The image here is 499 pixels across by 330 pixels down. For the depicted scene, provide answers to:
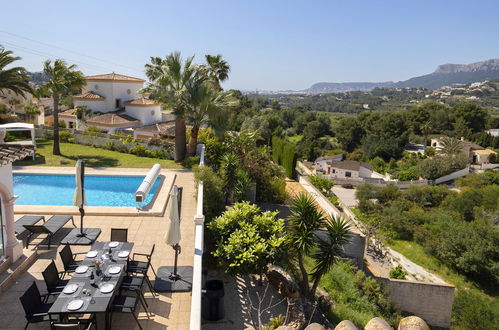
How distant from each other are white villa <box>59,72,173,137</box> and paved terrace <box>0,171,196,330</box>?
62.3ft

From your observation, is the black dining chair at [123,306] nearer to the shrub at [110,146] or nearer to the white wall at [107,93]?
the shrub at [110,146]

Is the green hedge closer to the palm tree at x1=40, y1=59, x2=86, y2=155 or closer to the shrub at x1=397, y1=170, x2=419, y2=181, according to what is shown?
the palm tree at x1=40, y1=59, x2=86, y2=155

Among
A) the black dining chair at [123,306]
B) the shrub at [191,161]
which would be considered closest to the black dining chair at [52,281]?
the black dining chair at [123,306]

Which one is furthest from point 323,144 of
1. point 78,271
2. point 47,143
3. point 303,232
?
point 78,271

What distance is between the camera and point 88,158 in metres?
21.7

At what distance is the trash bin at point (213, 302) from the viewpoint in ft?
31.9

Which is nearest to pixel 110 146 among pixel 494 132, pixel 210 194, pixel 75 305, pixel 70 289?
pixel 210 194

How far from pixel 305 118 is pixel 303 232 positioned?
91006mm

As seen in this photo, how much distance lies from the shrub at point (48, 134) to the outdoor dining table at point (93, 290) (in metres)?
22.3

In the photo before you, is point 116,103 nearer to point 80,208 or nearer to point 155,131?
point 155,131

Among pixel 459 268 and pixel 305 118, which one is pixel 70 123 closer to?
pixel 459 268

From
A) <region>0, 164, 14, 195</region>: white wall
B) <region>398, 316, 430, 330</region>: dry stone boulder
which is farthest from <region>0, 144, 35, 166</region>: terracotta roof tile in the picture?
<region>398, 316, 430, 330</region>: dry stone boulder

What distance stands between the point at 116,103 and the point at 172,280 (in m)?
29.2

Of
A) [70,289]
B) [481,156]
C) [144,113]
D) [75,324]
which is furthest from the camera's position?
[481,156]
